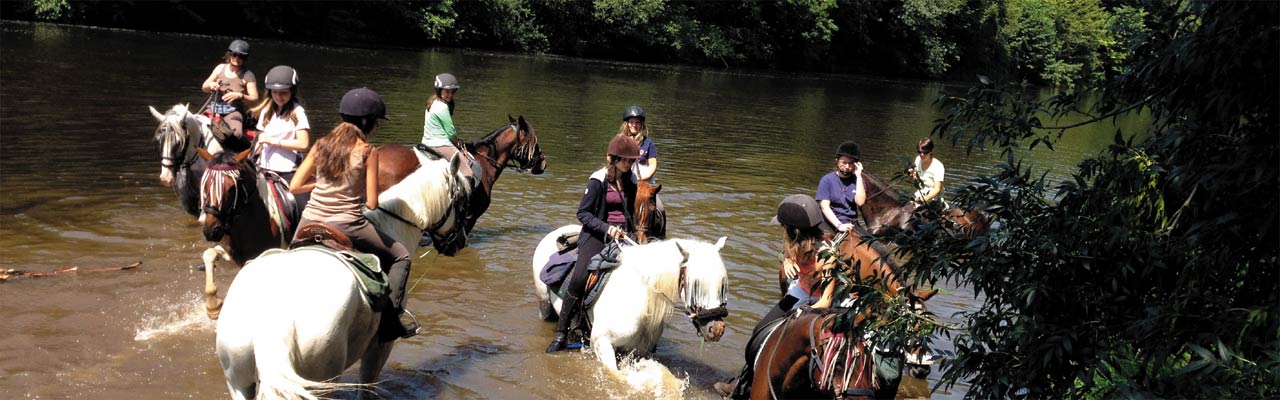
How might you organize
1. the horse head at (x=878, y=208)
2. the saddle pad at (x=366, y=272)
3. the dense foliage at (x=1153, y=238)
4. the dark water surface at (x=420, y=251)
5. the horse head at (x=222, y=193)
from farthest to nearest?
the horse head at (x=878, y=208), the horse head at (x=222, y=193), the dark water surface at (x=420, y=251), the saddle pad at (x=366, y=272), the dense foliage at (x=1153, y=238)

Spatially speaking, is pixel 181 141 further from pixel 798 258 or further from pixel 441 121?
pixel 798 258

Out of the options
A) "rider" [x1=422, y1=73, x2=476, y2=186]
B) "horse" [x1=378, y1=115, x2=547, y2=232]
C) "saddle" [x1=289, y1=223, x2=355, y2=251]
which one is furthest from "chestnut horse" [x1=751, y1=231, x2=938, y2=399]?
"rider" [x1=422, y1=73, x2=476, y2=186]

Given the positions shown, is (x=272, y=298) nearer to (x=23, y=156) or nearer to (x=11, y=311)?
(x=11, y=311)

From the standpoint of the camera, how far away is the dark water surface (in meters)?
7.57

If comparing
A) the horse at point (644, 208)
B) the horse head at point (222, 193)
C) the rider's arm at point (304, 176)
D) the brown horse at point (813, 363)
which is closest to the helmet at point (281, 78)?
the horse head at point (222, 193)

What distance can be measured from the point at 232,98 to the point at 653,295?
15.8 ft

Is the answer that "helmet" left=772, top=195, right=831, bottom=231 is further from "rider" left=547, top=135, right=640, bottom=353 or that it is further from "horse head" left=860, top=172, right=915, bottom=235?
"horse head" left=860, top=172, right=915, bottom=235

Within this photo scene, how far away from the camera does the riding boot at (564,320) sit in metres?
8.02

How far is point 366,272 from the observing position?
226 inches

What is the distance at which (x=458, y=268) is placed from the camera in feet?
36.3

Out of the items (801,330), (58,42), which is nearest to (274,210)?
(801,330)

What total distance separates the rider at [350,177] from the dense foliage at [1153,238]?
3.22 meters

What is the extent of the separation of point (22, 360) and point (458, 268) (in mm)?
4698

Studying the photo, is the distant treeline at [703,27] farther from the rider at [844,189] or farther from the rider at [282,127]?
the rider at [282,127]
